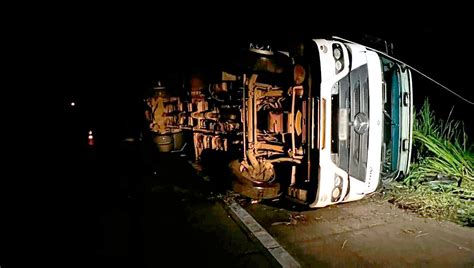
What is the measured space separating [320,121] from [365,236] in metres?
1.38

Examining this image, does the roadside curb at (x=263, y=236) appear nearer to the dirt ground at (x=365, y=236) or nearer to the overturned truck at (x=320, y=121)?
the dirt ground at (x=365, y=236)

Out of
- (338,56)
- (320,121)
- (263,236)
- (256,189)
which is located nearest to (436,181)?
(320,121)

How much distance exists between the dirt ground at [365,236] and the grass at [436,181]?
0.29 m

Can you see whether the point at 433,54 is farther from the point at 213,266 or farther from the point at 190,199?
the point at 213,266

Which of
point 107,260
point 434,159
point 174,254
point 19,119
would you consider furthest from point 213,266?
point 19,119

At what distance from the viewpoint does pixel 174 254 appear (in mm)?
3262

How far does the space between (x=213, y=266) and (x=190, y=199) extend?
215 cm

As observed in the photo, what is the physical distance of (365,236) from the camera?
3547mm

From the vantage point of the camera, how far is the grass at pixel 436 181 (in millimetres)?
4195

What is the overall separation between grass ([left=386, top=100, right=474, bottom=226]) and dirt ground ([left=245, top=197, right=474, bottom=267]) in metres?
0.29

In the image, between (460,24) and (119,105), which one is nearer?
(460,24)

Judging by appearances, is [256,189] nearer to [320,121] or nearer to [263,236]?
[263,236]

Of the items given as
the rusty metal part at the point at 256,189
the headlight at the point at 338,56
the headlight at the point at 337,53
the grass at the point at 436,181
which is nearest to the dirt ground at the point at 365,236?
the rusty metal part at the point at 256,189

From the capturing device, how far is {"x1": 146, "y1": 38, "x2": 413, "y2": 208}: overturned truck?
379 centimetres
